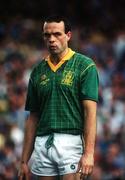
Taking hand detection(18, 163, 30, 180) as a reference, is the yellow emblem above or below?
above

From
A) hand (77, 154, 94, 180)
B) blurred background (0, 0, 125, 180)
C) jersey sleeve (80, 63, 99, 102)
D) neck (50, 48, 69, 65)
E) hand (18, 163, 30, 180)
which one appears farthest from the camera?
blurred background (0, 0, 125, 180)

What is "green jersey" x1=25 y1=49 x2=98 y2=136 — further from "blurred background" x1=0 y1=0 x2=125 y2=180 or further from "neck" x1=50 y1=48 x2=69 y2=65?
"blurred background" x1=0 y1=0 x2=125 y2=180

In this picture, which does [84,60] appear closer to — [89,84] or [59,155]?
[89,84]

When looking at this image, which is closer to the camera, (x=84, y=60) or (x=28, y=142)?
(x=84, y=60)

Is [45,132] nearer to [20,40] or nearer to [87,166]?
[87,166]

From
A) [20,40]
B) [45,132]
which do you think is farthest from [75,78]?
[20,40]

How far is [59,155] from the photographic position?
21.1ft

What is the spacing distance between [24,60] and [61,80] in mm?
8165

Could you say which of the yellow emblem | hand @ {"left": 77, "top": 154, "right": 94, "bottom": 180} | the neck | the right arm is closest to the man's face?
the neck

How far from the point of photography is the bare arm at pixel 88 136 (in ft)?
20.2

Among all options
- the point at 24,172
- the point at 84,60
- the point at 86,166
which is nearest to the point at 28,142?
the point at 24,172

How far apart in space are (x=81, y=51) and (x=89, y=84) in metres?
9.00

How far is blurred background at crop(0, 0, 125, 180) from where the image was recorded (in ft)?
39.7

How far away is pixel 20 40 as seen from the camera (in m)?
16.0
